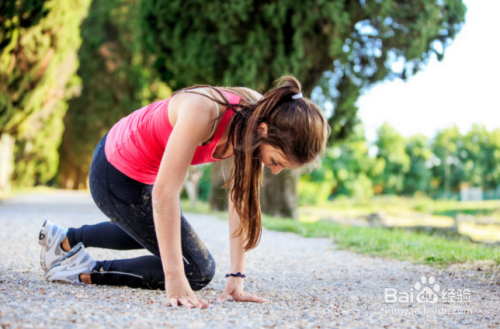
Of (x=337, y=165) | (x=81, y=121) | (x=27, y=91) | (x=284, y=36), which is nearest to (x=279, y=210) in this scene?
(x=284, y=36)

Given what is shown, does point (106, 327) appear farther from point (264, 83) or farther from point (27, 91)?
point (27, 91)

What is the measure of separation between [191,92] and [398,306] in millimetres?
1649

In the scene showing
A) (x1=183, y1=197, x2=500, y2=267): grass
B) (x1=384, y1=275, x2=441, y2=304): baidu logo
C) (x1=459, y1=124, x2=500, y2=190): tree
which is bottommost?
(x1=384, y1=275, x2=441, y2=304): baidu logo

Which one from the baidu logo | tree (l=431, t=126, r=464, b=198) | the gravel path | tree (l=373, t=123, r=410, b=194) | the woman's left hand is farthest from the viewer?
tree (l=431, t=126, r=464, b=198)

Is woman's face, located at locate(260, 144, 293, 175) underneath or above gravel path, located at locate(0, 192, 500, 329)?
above

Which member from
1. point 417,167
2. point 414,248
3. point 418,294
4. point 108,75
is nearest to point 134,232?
point 418,294

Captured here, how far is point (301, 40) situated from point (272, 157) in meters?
7.46

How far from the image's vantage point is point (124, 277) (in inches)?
112

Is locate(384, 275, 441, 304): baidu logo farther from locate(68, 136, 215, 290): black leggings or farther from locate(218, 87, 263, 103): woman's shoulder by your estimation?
locate(218, 87, 263, 103): woman's shoulder

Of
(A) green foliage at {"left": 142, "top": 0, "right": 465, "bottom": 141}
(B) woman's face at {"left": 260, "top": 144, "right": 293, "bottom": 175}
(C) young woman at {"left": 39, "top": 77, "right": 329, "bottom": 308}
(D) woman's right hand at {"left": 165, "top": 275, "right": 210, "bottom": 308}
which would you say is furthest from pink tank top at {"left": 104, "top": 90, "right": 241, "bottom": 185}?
(A) green foliage at {"left": 142, "top": 0, "right": 465, "bottom": 141}

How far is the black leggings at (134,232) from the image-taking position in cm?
266

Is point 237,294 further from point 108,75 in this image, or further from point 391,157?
point 391,157

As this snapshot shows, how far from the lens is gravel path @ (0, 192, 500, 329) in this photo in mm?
2070

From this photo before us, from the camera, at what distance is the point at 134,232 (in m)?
2.70
